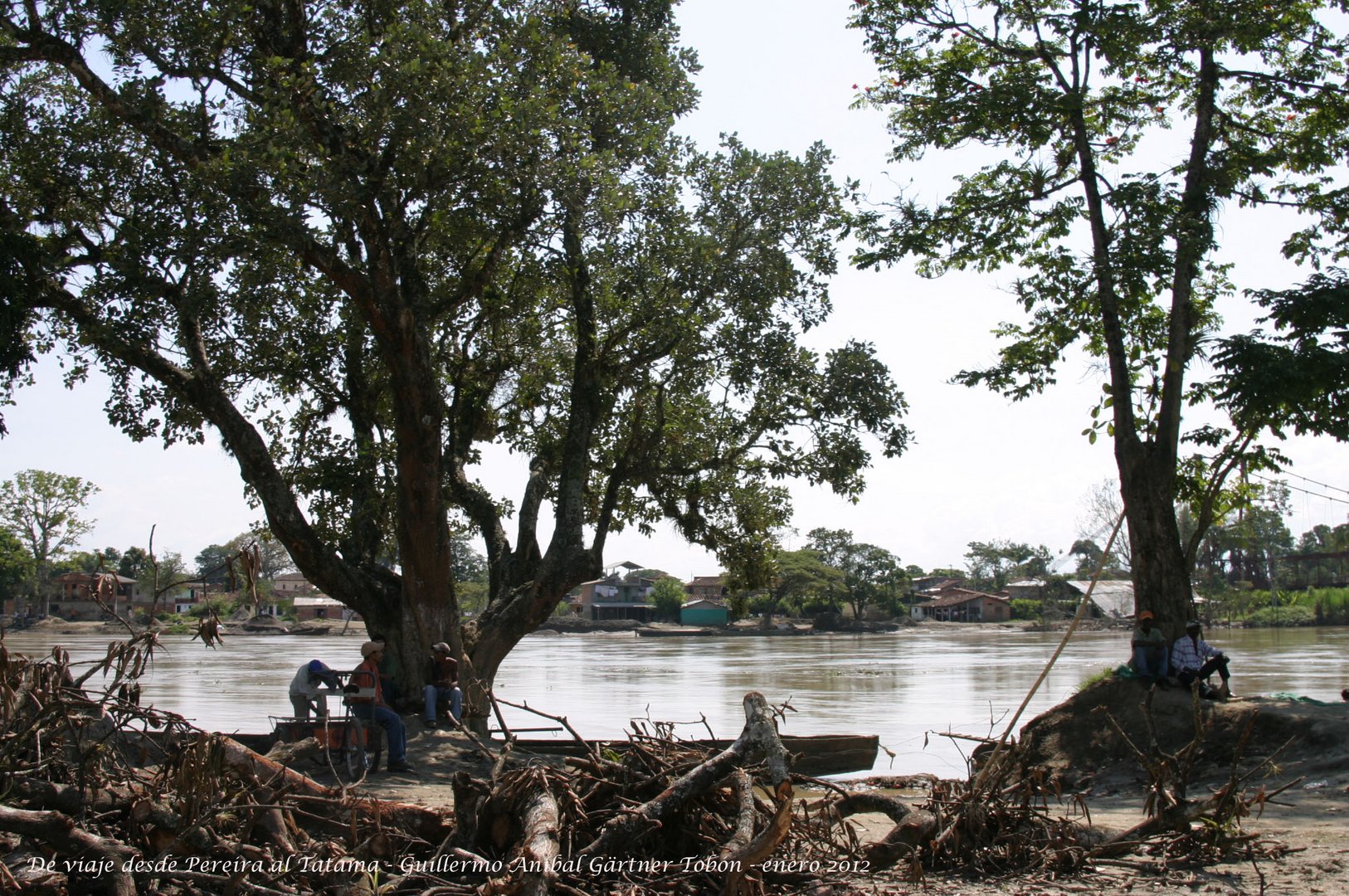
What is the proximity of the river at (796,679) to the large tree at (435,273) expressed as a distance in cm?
302

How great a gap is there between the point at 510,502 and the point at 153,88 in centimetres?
715

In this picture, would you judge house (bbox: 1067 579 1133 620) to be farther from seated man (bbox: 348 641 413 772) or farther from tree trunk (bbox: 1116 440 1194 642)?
seated man (bbox: 348 641 413 772)

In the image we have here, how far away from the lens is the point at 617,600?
3578 inches

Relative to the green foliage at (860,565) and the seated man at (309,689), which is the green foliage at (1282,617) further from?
the seated man at (309,689)

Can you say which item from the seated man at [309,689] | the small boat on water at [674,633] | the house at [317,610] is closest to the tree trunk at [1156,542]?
the seated man at [309,689]

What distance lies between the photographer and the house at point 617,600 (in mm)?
85875

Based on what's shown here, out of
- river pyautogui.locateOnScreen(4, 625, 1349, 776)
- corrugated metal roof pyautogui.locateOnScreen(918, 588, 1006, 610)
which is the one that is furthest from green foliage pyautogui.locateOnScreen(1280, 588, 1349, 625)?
corrugated metal roof pyautogui.locateOnScreen(918, 588, 1006, 610)

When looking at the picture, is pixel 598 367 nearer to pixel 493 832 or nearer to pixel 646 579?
pixel 493 832

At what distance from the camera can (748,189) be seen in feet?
41.9

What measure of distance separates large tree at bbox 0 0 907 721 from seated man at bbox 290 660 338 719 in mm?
1667

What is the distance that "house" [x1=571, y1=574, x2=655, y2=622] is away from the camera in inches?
3381

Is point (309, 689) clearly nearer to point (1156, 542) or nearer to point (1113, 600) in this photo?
point (1156, 542)

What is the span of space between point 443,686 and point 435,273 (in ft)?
17.3

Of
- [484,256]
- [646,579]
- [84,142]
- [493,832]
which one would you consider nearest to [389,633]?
[484,256]
